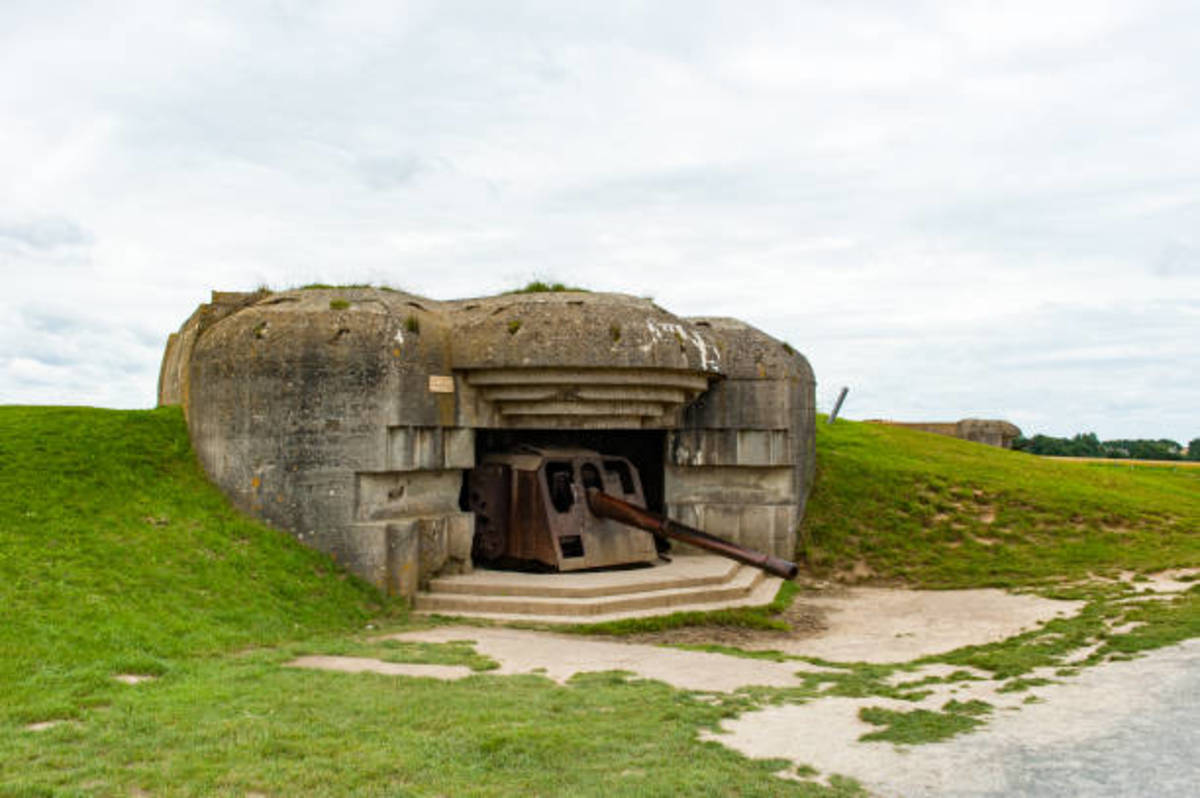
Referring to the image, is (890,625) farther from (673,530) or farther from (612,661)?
(612,661)

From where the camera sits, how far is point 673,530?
11344 mm

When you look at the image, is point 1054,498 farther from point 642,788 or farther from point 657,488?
point 642,788

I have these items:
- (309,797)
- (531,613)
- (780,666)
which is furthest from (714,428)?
(309,797)

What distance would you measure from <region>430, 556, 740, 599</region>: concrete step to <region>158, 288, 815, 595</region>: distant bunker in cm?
39

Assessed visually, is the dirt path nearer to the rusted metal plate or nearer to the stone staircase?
the stone staircase

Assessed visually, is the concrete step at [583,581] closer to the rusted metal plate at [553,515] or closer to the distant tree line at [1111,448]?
the rusted metal plate at [553,515]

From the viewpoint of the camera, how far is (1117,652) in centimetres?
769

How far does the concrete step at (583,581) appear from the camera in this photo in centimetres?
1043

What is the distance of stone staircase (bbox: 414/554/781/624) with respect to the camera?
10109 mm

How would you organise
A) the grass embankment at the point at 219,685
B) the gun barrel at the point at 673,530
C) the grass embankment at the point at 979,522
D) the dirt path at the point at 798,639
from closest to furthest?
the grass embankment at the point at 219,685, the dirt path at the point at 798,639, the gun barrel at the point at 673,530, the grass embankment at the point at 979,522

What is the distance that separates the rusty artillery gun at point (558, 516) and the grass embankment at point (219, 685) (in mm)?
2174

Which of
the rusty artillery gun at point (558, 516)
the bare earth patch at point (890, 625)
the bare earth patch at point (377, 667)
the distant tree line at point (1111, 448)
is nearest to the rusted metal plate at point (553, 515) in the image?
the rusty artillery gun at point (558, 516)

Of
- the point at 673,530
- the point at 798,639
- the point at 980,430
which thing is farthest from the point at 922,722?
the point at 980,430

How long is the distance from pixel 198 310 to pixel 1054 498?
13294 millimetres
